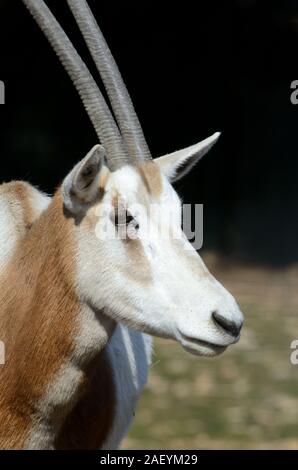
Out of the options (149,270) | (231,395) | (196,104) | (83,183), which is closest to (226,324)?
(149,270)

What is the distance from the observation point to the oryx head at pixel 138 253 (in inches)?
138

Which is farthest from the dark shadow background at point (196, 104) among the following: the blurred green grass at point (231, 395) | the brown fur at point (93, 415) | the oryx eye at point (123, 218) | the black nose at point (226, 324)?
the black nose at point (226, 324)

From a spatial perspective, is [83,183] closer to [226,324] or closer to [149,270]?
[149,270]

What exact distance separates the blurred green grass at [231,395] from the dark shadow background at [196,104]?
3568 mm

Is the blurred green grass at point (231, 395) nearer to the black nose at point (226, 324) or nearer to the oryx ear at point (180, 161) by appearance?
the oryx ear at point (180, 161)

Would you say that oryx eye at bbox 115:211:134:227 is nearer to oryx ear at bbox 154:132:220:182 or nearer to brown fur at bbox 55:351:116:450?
oryx ear at bbox 154:132:220:182

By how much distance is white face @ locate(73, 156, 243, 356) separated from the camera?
349cm

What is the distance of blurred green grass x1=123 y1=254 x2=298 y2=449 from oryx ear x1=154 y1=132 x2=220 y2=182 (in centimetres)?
303

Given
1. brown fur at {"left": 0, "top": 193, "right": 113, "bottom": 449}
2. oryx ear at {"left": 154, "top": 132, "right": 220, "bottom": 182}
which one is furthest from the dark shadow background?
brown fur at {"left": 0, "top": 193, "right": 113, "bottom": 449}

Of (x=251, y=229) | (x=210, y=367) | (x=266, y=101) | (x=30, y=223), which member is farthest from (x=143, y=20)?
(x=30, y=223)

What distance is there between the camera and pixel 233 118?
14.6 meters

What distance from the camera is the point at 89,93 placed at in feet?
12.8

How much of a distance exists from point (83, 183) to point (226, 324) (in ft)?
2.15

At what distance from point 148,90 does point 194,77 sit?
0.62m
